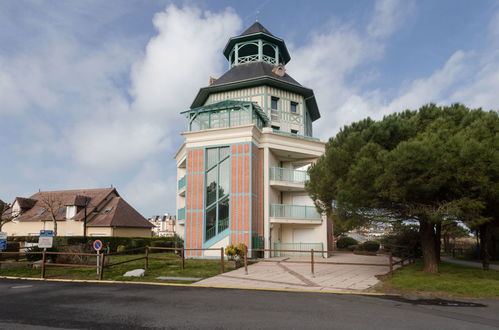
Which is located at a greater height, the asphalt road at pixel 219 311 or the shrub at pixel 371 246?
the asphalt road at pixel 219 311

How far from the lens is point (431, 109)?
1198cm

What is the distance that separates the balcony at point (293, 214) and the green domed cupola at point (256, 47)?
12110 millimetres

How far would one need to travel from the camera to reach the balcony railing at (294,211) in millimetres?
21625

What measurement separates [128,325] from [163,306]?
1605mm

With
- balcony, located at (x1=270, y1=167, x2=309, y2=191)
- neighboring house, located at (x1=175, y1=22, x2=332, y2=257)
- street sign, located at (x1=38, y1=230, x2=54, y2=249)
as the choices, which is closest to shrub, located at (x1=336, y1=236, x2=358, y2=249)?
neighboring house, located at (x1=175, y1=22, x2=332, y2=257)

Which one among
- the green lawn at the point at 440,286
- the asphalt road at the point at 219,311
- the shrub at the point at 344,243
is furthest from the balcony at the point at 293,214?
the shrub at the point at 344,243

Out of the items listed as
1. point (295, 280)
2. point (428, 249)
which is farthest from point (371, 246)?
point (295, 280)

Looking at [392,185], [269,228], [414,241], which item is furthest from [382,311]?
[414,241]

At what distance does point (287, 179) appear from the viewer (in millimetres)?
22484

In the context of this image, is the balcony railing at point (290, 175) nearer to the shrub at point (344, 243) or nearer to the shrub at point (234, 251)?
the shrub at point (234, 251)

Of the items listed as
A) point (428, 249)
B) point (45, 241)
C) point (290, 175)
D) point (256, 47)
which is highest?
point (256, 47)

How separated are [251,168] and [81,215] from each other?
20781 millimetres

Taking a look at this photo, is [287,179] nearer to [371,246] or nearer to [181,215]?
[181,215]

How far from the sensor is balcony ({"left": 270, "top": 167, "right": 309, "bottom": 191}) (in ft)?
71.0
